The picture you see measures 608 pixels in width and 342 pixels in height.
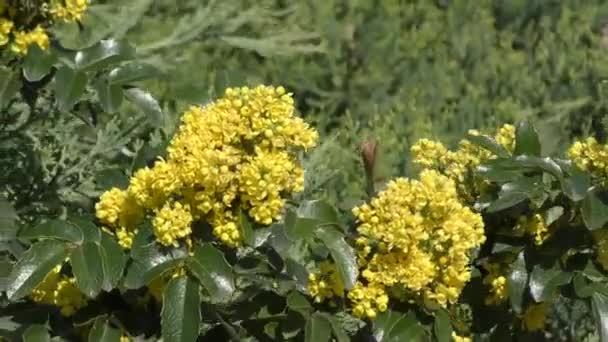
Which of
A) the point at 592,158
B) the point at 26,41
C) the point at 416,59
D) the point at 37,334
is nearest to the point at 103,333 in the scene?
the point at 37,334

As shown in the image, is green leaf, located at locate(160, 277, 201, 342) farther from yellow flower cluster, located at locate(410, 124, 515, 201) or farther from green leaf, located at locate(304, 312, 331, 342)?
yellow flower cluster, located at locate(410, 124, 515, 201)

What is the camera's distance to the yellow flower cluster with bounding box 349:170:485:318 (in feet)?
5.95

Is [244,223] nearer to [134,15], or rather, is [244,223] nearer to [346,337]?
[346,337]

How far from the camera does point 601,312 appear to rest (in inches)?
72.8

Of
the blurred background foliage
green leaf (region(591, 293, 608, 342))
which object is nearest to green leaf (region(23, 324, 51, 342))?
green leaf (region(591, 293, 608, 342))

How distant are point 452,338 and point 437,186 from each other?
230 mm

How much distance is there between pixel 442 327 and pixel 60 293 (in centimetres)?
58

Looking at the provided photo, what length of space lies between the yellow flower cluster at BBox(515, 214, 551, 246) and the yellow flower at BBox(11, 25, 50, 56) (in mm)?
859

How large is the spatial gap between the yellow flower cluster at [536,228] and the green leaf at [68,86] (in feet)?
2.47

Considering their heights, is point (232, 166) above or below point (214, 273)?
above

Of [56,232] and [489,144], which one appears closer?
[56,232]

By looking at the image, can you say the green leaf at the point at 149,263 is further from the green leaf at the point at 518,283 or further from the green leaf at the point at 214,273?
the green leaf at the point at 518,283

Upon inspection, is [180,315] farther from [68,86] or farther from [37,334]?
[68,86]

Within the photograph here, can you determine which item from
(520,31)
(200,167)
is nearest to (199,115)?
(200,167)
